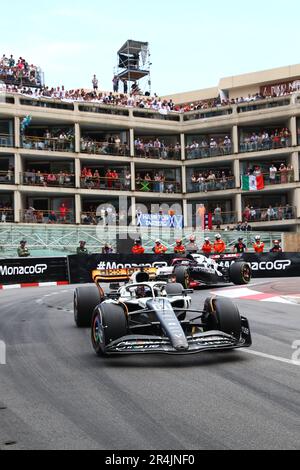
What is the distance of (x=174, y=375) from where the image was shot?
22.3 ft

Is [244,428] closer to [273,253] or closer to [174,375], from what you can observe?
[174,375]

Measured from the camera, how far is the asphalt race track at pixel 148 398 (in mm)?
4574

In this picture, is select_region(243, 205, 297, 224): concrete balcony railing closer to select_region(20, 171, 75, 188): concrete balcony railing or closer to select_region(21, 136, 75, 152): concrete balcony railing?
select_region(20, 171, 75, 188): concrete balcony railing

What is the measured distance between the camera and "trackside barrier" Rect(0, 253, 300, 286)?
26000 mm

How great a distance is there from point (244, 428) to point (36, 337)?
18.7ft

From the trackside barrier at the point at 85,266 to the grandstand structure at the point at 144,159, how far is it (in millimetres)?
15147

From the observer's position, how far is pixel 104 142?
46844 mm

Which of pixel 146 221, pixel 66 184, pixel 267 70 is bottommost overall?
pixel 146 221

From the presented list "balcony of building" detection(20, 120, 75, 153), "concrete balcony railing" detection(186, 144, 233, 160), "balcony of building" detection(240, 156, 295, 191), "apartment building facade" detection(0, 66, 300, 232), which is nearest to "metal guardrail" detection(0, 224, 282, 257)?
"apartment building facade" detection(0, 66, 300, 232)

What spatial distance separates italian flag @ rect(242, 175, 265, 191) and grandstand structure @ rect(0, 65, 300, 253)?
1.46 feet

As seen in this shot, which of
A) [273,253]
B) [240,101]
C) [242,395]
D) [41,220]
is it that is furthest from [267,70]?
[242,395]

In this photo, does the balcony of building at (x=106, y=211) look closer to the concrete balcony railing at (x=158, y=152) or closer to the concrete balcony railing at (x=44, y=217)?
the concrete balcony railing at (x=44, y=217)

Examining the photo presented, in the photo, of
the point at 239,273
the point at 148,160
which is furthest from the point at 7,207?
the point at 239,273

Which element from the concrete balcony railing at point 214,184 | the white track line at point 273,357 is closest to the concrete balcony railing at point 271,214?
the concrete balcony railing at point 214,184
